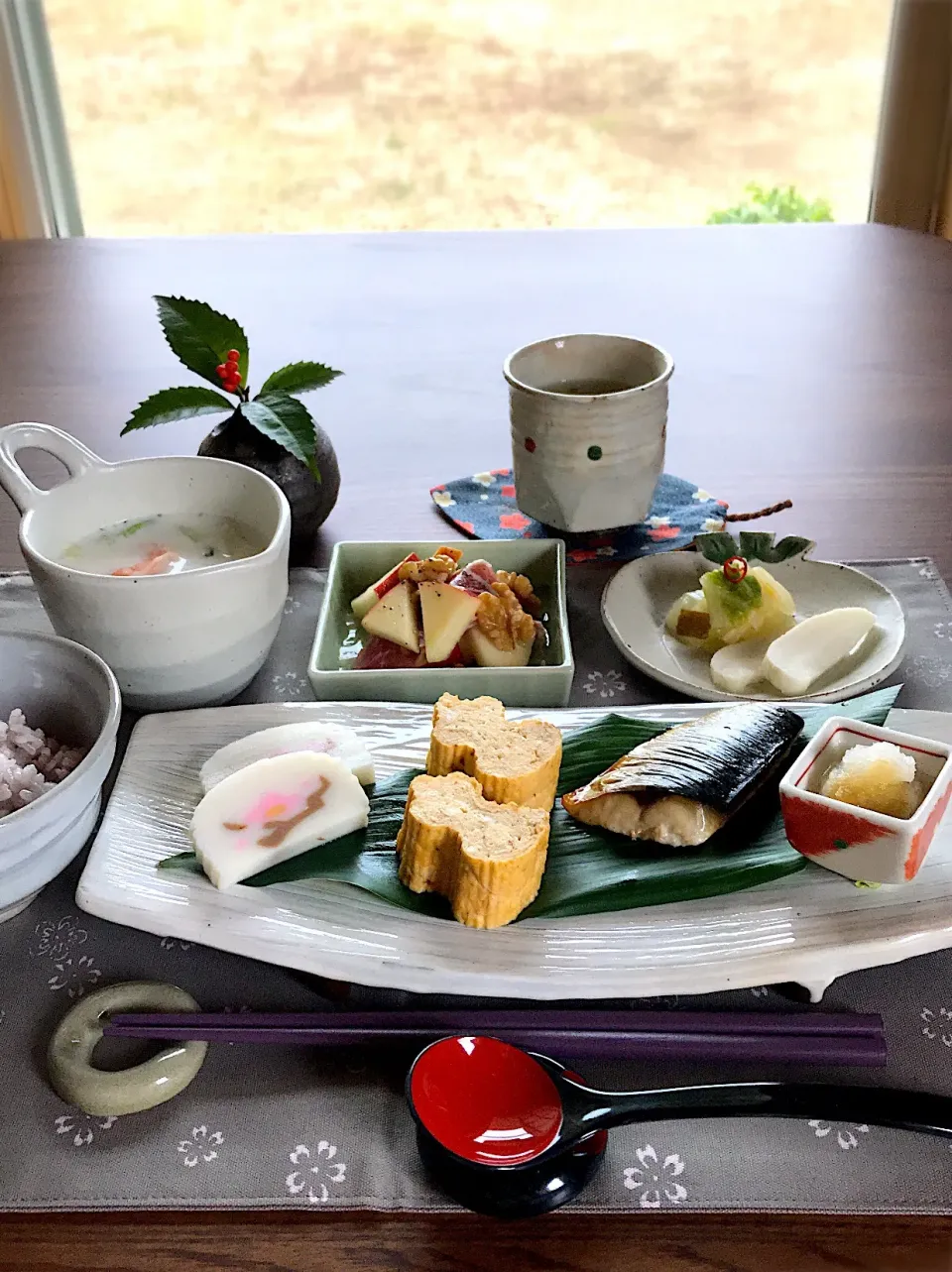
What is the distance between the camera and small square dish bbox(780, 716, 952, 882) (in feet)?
2.70

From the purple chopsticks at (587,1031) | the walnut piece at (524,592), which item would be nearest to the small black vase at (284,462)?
the walnut piece at (524,592)

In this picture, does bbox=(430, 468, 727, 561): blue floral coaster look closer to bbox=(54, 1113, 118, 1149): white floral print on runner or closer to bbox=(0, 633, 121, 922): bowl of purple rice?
bbox=(0, 633, 121, 922): bowl of purple rice

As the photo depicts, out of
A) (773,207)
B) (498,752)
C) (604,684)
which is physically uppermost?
(498,752)

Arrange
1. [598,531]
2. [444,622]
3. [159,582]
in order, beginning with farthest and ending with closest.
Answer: [598,531], [444,622], [159,582]

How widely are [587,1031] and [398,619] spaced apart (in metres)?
0.51

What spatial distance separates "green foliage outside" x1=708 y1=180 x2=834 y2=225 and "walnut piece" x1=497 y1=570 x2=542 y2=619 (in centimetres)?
352

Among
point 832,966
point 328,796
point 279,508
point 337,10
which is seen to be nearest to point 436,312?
point 279,508


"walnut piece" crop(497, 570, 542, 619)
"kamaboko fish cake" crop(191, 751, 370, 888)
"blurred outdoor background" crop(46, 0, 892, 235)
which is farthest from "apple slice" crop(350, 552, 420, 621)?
"blurred outdoor background" crop(46, 0, 892, 235)

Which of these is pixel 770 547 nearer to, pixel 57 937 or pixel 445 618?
pixel 445 618

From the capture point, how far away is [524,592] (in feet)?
4.06

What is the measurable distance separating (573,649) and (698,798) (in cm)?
39

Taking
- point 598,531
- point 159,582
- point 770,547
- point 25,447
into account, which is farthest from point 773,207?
point 159,582

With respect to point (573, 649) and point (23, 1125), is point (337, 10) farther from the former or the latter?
point (23, 1125)

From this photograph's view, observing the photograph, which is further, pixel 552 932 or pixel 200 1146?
pixel 552 932
